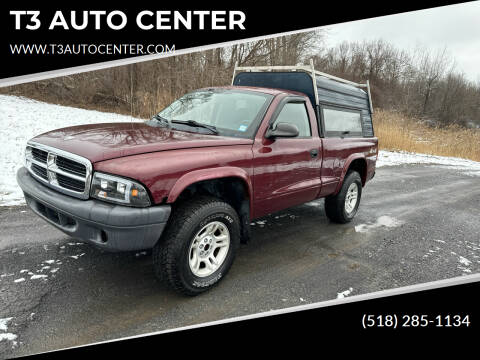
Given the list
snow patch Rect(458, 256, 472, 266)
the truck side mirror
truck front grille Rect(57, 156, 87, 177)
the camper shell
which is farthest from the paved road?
the camper shell

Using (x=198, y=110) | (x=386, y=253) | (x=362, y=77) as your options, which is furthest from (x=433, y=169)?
(x=362, y=77)

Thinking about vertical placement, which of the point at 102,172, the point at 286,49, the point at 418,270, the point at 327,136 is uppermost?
the point at 286,49

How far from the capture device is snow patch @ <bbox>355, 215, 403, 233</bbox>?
16.2ft

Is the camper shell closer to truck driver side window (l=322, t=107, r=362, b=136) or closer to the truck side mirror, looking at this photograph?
truck driver side window (l=322, t=107, r=362, b=136)

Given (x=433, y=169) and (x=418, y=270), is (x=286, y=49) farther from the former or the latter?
(x=418, y=270)

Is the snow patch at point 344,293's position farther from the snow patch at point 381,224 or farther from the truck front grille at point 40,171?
the truck front grille at point 40,171

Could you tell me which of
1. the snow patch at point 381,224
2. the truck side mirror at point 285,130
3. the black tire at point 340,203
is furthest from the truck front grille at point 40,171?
the snow patch at point 381,224

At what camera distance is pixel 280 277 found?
3.30 m

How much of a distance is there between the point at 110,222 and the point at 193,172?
0.73 metres

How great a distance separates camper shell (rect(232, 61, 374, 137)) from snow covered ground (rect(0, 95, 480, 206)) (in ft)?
13.3

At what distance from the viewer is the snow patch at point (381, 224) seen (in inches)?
194

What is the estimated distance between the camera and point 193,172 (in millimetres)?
2672

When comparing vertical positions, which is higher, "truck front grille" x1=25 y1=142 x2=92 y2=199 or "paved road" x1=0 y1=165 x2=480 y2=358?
"truck front grille" x1=25 y1=142 x2=92 y2=199

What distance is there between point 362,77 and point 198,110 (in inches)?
1445
